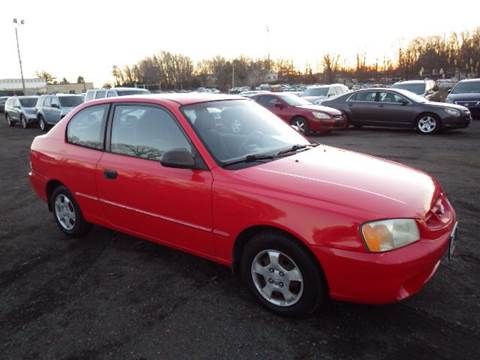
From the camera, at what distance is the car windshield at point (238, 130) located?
3.53m

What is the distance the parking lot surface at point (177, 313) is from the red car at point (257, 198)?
0.96 ft

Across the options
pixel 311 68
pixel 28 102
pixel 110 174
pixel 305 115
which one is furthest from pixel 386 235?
pixel 311 68

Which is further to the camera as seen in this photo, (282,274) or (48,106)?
(48,106)

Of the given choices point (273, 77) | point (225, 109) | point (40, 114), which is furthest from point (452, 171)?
point (273, 77)

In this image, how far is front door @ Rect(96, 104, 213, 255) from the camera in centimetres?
342

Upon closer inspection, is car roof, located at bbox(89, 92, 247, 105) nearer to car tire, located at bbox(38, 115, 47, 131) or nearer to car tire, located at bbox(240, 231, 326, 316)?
car tire, located at bbox(240, 231, 326, 316)

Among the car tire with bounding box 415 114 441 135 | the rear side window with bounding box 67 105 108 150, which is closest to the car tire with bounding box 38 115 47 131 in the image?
the car tire with bounding box 415 114 441 135

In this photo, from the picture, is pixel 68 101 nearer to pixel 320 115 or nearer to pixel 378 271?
pixel 320 115

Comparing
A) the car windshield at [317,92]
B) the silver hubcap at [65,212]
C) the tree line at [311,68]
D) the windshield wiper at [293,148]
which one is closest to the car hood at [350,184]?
the windshield wiper at [293,148]

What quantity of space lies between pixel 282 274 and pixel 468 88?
650 inches

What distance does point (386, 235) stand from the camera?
8.78 feet

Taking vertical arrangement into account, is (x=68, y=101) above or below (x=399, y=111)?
above

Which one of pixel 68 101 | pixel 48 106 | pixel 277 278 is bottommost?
pixel 277 278

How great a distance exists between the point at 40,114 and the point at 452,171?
18.1 metres
